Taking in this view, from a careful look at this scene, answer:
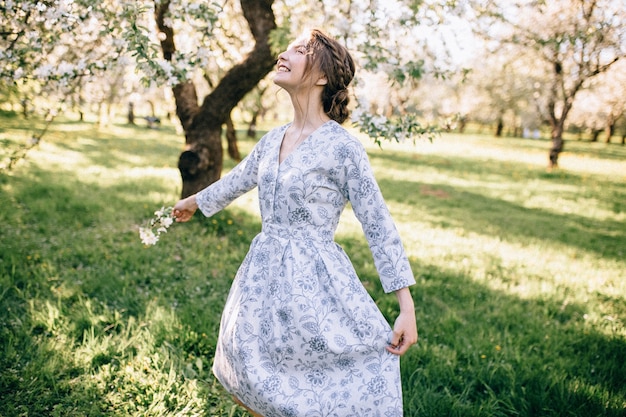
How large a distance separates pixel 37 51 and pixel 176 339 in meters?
3.04

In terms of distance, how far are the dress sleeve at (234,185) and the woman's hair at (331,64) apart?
480 mm

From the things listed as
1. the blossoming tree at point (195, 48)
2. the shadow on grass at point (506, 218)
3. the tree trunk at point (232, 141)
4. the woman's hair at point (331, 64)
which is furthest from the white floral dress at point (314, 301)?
the tree trunk at point (232, 141)

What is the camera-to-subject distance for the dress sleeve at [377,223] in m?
1.98

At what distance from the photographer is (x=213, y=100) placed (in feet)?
19.4

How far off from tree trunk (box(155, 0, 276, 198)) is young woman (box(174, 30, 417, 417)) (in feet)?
11.5

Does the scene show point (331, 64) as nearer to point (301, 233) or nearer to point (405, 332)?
point (301, 233)

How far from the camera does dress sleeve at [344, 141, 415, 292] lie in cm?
198

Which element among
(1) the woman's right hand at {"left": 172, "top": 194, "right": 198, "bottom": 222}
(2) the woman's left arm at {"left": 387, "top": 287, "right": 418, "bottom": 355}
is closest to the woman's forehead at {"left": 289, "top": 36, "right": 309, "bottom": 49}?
(1) the woman's right hand at {"left": 172, "top": 194, "right": 198, "bottom": 222}

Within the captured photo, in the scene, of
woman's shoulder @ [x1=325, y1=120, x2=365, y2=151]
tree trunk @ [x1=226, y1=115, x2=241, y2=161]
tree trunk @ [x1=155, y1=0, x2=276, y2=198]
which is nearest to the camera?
woman's shoulder @ [x1=325, y1=120, x2=365, y2=151]

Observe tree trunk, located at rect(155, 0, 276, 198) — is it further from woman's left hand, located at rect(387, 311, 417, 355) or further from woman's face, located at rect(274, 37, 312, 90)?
woman's left hand, located at rect(387, 311, 417, 355)

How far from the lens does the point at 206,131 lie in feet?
19.8

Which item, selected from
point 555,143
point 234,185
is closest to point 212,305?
point 234,185

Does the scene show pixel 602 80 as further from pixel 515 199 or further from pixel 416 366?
pixel 416 366

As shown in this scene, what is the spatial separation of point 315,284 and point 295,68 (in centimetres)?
106
